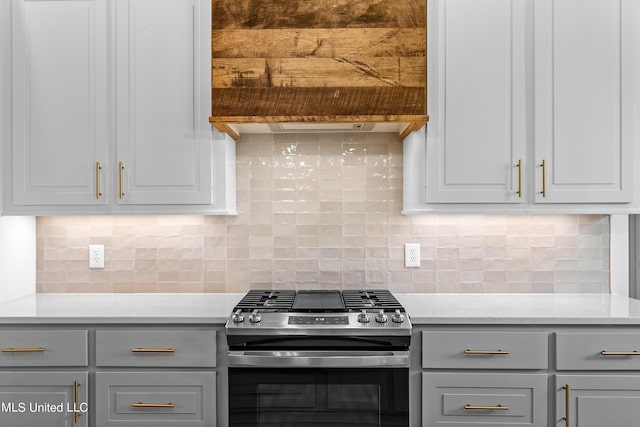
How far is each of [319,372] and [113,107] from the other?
142 centimetres

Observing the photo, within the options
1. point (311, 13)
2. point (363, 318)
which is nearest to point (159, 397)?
point (363, 318)

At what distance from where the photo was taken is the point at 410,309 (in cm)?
206

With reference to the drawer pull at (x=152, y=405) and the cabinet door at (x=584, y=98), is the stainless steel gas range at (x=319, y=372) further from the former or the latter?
the cabinet door at (x=584, y=98)

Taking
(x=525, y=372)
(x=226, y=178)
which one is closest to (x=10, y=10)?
(x=226, y=178)

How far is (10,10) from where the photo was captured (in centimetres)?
216

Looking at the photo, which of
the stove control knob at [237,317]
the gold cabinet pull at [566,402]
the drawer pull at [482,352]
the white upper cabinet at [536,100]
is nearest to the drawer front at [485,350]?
the drawer pull at [482,352]

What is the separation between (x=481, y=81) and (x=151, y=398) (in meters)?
1.86

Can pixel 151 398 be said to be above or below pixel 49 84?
below

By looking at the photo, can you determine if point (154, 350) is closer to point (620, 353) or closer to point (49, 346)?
point (49, 346)

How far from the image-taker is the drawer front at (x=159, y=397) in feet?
6.26

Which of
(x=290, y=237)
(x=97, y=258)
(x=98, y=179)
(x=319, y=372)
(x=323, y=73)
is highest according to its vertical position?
(x=323, y=73)

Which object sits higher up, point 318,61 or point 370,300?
point 318,61

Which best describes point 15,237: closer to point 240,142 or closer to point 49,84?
point 49,84

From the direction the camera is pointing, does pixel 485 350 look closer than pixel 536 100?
Yes
